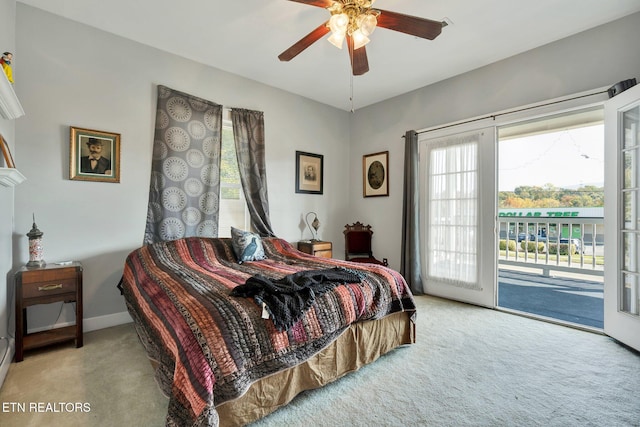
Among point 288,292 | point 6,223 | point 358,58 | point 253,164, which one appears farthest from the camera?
point 253,164

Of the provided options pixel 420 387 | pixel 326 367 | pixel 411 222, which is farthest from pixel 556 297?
pixel 326 367

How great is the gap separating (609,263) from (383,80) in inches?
121

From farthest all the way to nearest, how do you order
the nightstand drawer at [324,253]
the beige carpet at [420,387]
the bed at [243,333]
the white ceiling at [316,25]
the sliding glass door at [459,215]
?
the nightstand drawer at [324,253] → the sliding glass door at [459,215] → the white ceiling at [316,25] → the beige carpet at [420,387] → the bed at [243,333]

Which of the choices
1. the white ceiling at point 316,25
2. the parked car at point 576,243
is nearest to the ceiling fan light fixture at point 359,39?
the white ceiling at point 316,25

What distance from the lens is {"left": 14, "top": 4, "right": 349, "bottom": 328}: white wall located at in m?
2.45

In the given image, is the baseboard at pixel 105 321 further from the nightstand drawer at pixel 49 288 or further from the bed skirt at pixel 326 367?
the bed skirt at pixel 326 367

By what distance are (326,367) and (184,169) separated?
2.57m

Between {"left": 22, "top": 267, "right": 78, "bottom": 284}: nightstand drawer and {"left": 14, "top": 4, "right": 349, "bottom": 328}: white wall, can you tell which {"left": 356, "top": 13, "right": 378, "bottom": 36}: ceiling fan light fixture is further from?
{"left": 22, "top": 267, "right": 78, "bottom": 284}: nightstand drawer

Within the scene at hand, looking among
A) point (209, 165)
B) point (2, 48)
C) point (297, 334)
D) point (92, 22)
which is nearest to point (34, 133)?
point (2, 48)

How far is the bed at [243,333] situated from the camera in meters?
1.28

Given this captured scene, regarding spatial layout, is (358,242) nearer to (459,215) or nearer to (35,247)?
(459,215)

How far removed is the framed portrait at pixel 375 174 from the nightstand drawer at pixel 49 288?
378 cm

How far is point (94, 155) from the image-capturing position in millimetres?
2715

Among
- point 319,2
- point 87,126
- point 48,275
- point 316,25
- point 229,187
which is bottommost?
point 48,275
